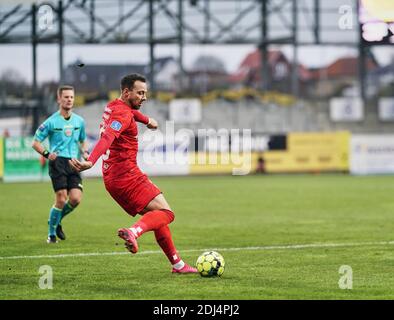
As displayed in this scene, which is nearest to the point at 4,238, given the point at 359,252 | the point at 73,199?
the point at 73,199

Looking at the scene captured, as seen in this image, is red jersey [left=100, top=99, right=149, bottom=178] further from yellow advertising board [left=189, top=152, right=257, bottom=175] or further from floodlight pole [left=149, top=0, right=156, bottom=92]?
floodlight pole [left=149, top=0, right=156, bottom=92]

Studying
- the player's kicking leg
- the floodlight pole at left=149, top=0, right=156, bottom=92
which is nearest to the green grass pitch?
the player's kicking leg

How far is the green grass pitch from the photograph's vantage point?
9781mm

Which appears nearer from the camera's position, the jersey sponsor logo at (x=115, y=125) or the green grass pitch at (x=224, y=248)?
the green grass pitch at (x=224, y=248)

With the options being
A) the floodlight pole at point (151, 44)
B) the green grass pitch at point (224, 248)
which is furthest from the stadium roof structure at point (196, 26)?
the green grass pitch at point (224, 248)

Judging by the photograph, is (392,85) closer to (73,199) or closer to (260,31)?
(260,31)

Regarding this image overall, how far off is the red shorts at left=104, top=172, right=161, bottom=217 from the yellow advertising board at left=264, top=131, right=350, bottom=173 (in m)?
33.3

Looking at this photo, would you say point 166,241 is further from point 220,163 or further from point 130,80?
point 220,163

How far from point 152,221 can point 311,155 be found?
34505 mm

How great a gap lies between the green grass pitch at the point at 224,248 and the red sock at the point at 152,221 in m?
0.56

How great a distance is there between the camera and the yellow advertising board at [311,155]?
44156 millimetres

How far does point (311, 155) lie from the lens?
44688 mm

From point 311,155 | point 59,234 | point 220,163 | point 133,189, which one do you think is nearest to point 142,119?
point 133,189

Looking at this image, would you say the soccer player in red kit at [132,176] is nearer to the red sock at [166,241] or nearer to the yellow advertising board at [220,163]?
the red sock at [166,241]
